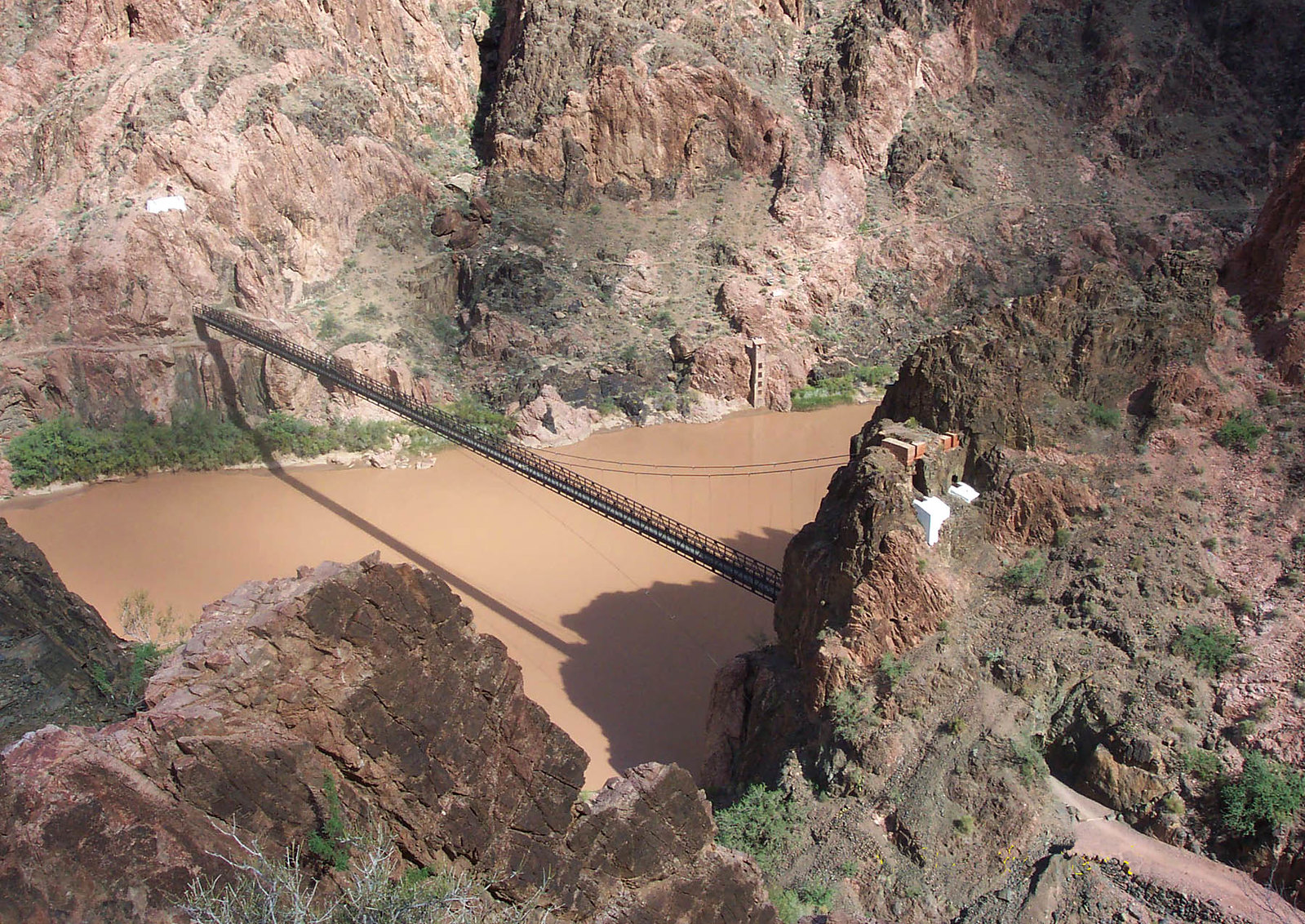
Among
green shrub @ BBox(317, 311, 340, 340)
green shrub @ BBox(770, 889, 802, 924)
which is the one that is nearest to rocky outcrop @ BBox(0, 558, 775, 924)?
green shrub @ BBox(770, 889, 802, 924)

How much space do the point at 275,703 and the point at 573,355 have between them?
89.7 ft

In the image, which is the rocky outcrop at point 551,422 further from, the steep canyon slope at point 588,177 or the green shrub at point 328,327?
the green shrub at point 328,327

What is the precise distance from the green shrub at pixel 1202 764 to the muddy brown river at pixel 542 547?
25.8ft

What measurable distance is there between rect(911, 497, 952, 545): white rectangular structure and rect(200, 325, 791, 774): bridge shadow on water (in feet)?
20.8

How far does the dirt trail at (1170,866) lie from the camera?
8.22m

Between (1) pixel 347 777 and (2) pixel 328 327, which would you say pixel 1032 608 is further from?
(2) pixel 328 327

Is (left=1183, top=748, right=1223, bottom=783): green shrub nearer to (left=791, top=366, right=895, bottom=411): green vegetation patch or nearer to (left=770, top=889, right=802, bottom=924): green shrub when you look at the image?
(left=770, top=889, right=802, bottom=924): green shrub

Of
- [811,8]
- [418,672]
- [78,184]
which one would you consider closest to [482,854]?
[418,672]

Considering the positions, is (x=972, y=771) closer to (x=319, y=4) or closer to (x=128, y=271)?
(x=128, y=271)

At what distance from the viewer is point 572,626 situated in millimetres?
19734

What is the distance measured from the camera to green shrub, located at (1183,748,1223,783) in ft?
30.0

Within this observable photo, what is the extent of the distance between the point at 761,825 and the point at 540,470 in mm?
10661

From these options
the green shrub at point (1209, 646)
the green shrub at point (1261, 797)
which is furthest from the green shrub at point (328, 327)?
the green shrub at point (1261, 797)

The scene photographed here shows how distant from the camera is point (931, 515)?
1173cm
